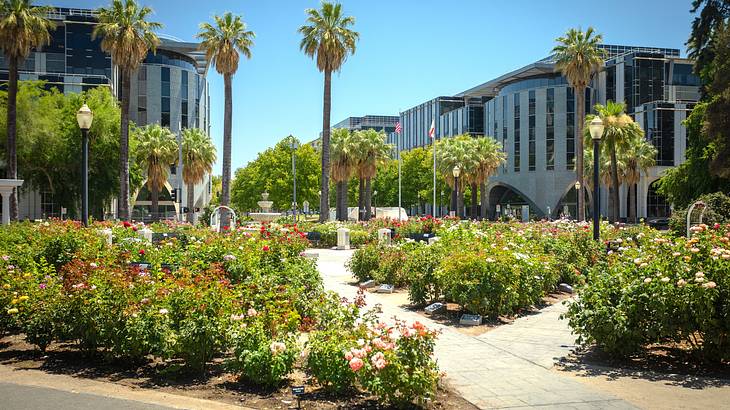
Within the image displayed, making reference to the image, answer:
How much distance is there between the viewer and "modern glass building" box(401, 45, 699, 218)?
212 feet

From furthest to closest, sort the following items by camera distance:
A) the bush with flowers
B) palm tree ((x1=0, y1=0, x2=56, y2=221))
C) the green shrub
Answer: palm tree ((x1=0, y1=0, x2=56, y2=221))
the bush with flowers
the green shrub

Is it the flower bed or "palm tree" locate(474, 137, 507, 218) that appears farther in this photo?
"palm tree" locate(474, 137, 507, 218)

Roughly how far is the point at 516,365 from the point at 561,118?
69198 mm

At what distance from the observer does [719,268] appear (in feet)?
24.9

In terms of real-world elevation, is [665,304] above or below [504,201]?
below

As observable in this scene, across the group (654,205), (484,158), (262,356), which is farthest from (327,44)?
(654,205)

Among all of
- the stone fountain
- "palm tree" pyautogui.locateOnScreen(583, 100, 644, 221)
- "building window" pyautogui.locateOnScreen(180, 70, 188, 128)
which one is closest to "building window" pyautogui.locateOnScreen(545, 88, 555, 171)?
"palm tree" pyautogui.locateOnScreen(583, 100, 644, 221)

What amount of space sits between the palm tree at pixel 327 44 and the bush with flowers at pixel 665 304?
31.0 m

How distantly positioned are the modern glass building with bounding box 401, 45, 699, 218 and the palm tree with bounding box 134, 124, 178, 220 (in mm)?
41128

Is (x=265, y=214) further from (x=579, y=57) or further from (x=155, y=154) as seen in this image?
(x=579, y=57)

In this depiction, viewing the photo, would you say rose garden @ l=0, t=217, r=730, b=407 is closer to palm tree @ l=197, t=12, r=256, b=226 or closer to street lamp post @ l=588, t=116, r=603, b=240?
street lamp post @ l=588, t=116, r=603, b=240

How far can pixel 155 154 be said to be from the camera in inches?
2034

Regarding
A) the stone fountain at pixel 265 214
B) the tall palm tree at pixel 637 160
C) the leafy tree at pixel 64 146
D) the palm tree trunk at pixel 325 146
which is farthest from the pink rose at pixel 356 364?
the tall palm tree at pixel 637 160

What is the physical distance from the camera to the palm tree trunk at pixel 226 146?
118 feet
